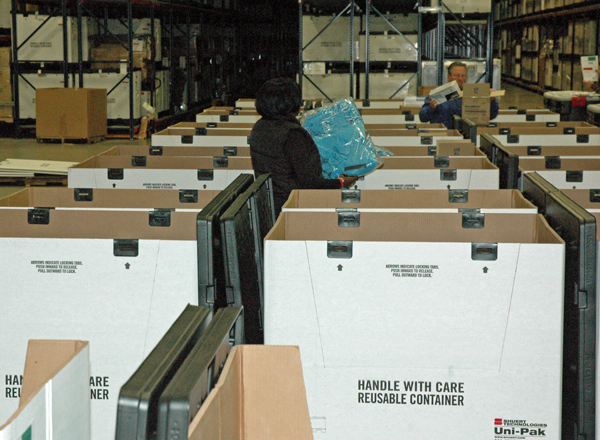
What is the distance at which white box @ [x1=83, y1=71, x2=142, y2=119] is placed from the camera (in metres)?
13.4

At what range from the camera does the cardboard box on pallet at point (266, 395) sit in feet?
4.98

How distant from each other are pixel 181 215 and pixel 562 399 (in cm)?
144

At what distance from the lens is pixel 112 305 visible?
2311 millimetres

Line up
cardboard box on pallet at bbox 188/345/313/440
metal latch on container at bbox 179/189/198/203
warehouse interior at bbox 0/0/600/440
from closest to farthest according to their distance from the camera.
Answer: warehouse interior at bbox 0/0/600/440 < cardboard box on pallet at bbox 188/345/313/440 < metal latch on container at bbox 179/189/198/203

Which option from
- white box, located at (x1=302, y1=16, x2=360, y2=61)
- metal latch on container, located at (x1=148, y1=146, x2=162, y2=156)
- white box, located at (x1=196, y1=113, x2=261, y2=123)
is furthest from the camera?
white box, located at (x1=302, y1=16, x2=360, y2=61)

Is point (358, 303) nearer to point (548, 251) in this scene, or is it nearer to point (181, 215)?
point (548, 251)

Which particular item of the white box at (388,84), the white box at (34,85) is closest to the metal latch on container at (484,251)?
the white box at (388,84)

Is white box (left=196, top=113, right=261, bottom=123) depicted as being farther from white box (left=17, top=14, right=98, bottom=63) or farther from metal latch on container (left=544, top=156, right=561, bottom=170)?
white box (left=17, top=14, right=98, bottom=63)

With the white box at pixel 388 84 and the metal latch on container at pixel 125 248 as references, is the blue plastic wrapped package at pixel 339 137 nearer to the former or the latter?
the metal latch on container at pixel 125 248

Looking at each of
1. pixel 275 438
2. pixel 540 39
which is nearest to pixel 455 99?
pixel 275 438

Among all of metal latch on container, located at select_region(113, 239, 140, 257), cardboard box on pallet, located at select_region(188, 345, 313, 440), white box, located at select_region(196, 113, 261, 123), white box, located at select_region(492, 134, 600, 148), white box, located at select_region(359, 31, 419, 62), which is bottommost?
cardboard box on pallet, located at select_region(188, 345, 313, 440)

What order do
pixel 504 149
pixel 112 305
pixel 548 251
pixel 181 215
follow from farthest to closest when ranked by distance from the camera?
1. pixel 504 149
2. pixel 181 215
3. pixel 112 305
4. pixel 548 251

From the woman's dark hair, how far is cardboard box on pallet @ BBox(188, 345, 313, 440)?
249 centimetres

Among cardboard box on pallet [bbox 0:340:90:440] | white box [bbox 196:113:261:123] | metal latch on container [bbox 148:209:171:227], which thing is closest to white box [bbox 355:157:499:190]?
metal latch on container [bbox 148:209:171:227]
